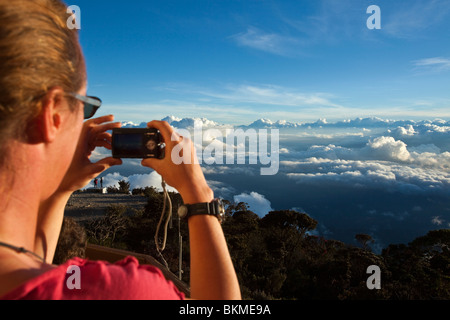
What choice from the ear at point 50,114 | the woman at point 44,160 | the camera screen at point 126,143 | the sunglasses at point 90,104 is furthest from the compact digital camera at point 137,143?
the ear at point 50,114

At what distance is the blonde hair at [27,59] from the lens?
76 centimetres

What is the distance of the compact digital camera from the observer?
1.33m

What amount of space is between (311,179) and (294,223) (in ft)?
336

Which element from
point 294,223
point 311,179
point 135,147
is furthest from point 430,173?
point 135,147

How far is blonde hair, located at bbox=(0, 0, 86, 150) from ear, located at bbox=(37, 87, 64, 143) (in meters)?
0.01

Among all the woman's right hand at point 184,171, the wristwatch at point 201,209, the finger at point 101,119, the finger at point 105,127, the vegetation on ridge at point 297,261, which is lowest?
the vegetation on ridge at point 297,261

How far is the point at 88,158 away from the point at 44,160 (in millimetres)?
486

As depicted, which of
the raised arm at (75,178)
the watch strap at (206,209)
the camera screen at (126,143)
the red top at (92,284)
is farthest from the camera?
the camera screen at (126,143)

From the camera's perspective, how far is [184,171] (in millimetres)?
1184

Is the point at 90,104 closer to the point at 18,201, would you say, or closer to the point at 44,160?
the point at 44,160

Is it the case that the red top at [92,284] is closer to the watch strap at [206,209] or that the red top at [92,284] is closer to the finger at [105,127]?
the watch strap at [206,209]

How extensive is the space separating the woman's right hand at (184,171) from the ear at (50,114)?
426mm

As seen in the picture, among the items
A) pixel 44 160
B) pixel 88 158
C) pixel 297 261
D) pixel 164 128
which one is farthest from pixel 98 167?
pixel 297 261

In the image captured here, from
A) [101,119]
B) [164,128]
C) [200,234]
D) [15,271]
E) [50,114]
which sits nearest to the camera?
[15,271]
